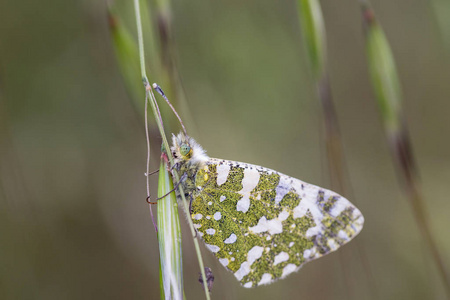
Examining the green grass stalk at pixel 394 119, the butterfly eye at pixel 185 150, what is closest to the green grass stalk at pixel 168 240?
the butterfly eye at pixel 185 150

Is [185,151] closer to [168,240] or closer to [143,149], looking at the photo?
[168,240]

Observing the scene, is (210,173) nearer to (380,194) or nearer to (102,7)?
(102,7)

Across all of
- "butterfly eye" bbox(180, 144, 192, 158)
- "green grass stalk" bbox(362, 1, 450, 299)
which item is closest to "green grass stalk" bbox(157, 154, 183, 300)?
"butterfly eye" bbox(180, 144, 192, 158)

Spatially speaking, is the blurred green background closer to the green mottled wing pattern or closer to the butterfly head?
the green mottled wing pattern

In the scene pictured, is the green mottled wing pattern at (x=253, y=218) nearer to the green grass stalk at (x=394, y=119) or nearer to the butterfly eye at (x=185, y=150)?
the butterfly eye at (x=185, y=150)

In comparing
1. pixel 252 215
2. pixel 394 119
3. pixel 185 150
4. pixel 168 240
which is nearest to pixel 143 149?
pixel 185 150

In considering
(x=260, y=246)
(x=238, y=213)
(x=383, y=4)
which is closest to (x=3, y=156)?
(x=238, y=213)
